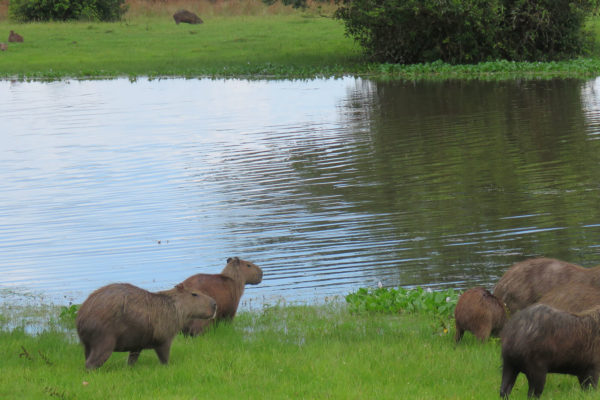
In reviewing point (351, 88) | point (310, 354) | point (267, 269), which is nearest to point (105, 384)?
point (310, 354)

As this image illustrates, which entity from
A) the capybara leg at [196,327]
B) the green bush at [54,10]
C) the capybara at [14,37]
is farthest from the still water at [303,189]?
the green bush at [54,10]

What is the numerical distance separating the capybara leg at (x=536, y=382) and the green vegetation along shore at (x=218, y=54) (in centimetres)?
3281

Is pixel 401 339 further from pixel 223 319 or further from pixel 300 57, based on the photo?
pixel 300 57

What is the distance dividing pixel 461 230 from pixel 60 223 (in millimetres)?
6842

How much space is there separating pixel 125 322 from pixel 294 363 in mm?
1446

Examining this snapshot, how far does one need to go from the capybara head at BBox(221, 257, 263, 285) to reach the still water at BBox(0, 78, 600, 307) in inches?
44.1

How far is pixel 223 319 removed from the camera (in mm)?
9273

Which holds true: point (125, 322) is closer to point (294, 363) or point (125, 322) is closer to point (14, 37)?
point (294, 363)

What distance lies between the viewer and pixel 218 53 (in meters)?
49.2

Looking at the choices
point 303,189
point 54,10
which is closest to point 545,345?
point 303,189

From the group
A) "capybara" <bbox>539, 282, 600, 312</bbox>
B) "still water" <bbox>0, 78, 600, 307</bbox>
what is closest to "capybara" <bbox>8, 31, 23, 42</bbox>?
"still water" <bbox>0, 78, 600, 307</bbox>

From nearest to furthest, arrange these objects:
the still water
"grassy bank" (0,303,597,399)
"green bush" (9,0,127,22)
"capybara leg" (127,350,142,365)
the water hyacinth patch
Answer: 1. "grassy bank" (0,303,597,399)
2. "capybara leg" (127,350,142,365)
3. the water hyacinth patch
4. the still water
5. "green bush" (9,0,127,22)

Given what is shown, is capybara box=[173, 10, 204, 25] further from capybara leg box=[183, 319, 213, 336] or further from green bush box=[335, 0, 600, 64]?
capybara leg box=[183, 319, 213, 336]

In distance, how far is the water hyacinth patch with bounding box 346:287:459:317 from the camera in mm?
9516
